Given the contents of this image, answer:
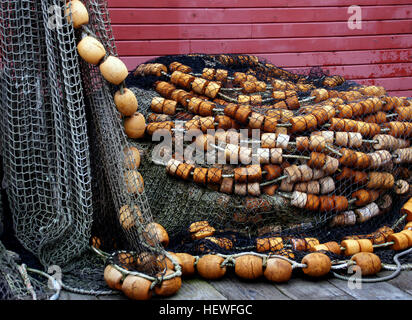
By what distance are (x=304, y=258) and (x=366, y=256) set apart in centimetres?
42

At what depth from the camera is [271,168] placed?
11.8 feet

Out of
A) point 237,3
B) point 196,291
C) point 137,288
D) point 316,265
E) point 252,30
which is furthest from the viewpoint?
point 252,30

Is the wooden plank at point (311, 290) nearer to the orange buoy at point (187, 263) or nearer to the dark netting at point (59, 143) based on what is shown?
the orange buoy at point (187, 263)

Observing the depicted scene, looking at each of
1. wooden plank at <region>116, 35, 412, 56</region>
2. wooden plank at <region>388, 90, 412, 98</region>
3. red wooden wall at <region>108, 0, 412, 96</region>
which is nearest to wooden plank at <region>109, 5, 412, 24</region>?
red wooden wall at <region>108, 0, 412, 96</region>

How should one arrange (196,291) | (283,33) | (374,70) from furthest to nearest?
1. (374,70)
2. (283,33)
3. (196,291)

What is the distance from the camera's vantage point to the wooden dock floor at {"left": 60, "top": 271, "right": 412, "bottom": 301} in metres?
2.66

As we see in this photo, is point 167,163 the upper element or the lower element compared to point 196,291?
upper

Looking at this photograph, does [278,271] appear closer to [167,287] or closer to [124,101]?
[167,287]

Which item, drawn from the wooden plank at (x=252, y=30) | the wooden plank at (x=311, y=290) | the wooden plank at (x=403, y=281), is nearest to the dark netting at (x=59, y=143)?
the wooden plank at (x=311, y=290)

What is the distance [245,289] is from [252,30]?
4669 mm

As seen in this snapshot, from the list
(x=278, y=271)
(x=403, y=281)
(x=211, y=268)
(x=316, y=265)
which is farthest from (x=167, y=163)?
(x=403, y=281)

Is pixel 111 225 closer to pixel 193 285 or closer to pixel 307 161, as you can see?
pixel 193 285

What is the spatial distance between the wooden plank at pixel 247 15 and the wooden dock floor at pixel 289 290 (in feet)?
14.1

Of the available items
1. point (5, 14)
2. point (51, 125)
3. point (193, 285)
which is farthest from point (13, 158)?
point (193, 285)
